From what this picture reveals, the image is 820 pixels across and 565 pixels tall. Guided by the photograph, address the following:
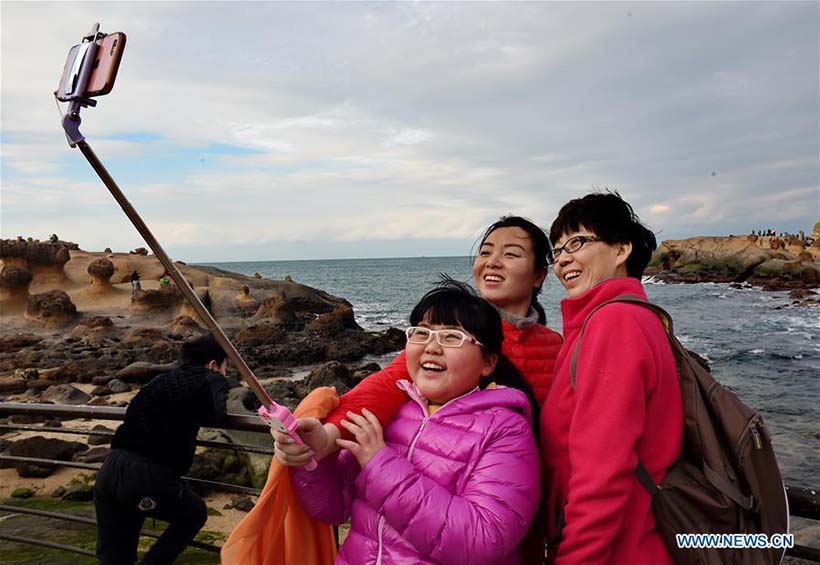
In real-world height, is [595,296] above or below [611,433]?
above

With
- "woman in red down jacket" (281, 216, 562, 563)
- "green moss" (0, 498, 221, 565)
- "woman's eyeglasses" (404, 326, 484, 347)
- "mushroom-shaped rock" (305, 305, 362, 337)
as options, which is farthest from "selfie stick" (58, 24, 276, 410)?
"mushroom-shaped rock" (305, 305, 362, 337)

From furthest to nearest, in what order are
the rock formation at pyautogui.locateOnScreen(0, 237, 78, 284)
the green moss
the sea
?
the rock formation at pyautogui.locateOnScreen(0, 237, 78, 284)
the sea
the green moss

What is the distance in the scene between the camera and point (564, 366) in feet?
6.15

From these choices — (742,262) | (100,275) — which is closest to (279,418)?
(100,275)

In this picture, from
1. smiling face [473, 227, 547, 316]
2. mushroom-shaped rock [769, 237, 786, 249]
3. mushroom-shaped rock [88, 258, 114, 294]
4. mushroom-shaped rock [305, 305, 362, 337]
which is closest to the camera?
smiling face [473, 227, 547, 316]

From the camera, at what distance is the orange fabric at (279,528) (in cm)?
187

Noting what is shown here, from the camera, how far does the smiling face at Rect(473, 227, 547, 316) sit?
96.7 inches

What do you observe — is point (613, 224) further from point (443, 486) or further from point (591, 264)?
point (443, 486)

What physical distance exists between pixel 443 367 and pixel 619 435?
566 millimetres

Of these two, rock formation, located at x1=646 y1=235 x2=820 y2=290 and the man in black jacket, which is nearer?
the man in black jacket

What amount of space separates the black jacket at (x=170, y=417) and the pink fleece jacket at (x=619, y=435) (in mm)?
2136

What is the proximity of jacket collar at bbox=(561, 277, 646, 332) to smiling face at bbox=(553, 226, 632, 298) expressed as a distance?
80 millimetres

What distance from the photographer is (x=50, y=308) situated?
Result: 973 inches

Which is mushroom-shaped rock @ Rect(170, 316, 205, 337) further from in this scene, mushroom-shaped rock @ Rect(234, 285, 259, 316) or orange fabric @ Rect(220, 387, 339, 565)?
orange fabric @ Rect(220, 387, 339, 565)
